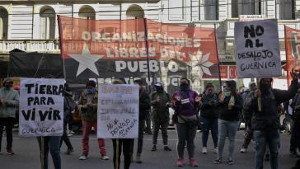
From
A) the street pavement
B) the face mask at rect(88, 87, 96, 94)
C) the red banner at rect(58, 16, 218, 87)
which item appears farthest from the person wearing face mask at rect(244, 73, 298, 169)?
the red banner at rect(58, 16, 218, 87)

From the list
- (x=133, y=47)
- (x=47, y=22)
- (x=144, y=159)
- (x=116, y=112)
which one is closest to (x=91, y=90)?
(x=144, y=159)

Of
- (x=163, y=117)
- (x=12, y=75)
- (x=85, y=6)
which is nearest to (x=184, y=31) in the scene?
(x=163, y=117)

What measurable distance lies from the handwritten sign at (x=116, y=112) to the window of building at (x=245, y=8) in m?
23.2

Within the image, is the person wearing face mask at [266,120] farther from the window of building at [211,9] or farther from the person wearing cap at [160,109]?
the window of building at [211,9]

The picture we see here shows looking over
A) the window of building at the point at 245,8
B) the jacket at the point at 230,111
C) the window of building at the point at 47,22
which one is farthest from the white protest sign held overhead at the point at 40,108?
the window of building at the point at 47,22

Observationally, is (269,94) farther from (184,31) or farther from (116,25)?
(116,25)

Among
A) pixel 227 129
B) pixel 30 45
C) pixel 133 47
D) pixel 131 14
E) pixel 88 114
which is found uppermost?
pixel 131 14

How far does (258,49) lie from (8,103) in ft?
20.7

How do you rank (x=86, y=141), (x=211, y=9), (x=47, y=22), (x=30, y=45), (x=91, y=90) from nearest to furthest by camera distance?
(x=86, y=141) → (x=91, y=90) → (x=30, y=45) → (x=211, y=9) → (x=47, y=22)

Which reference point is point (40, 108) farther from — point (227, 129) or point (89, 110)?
point (227, 129)

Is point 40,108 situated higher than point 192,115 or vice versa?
point 40,108

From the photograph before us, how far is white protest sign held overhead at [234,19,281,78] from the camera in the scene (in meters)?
9.09

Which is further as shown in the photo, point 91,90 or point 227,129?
point 91,90

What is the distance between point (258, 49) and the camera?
9.36 meters
